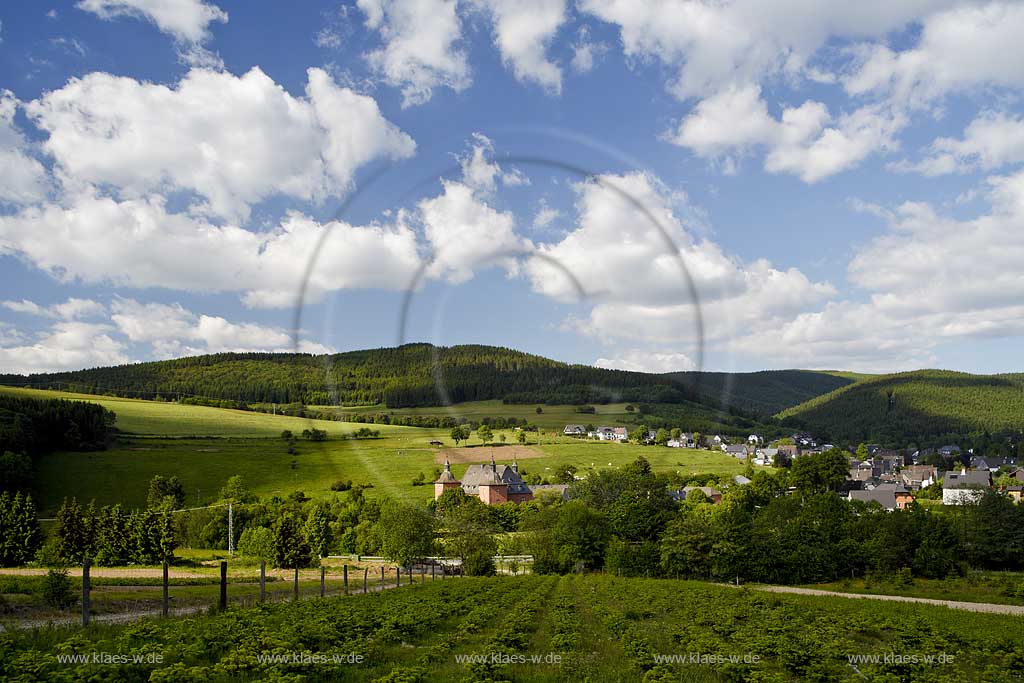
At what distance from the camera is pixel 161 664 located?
12648 mm

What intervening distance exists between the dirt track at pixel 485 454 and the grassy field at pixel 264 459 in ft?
3.09

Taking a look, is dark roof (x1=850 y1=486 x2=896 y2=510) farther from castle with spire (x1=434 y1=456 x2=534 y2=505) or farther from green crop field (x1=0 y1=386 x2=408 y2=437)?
green crop field (x1=0 y1=386 x2=408 y2=437)

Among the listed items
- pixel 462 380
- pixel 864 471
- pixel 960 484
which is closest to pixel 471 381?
pixel 462 380

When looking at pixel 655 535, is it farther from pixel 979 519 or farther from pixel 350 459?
pixel 350 459

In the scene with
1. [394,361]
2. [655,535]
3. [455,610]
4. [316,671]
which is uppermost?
[394,361]

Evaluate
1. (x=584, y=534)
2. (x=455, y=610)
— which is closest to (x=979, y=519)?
(x=584, y=534)

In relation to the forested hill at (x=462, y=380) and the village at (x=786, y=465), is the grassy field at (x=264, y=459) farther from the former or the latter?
the forested hill at (x=462, y=380)

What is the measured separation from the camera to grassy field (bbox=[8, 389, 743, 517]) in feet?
317

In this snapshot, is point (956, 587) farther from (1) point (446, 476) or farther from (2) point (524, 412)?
(1) point (446, 476)

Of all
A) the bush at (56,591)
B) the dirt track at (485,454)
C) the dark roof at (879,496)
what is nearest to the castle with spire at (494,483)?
the dirt track at (485,454)

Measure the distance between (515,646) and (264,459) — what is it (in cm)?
11201

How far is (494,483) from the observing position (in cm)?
10731

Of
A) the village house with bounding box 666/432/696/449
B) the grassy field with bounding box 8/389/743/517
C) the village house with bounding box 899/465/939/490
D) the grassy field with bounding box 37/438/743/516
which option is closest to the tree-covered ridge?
the grassy field with bounding box 8/389/743/517

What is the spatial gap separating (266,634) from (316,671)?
3902 millimetres
